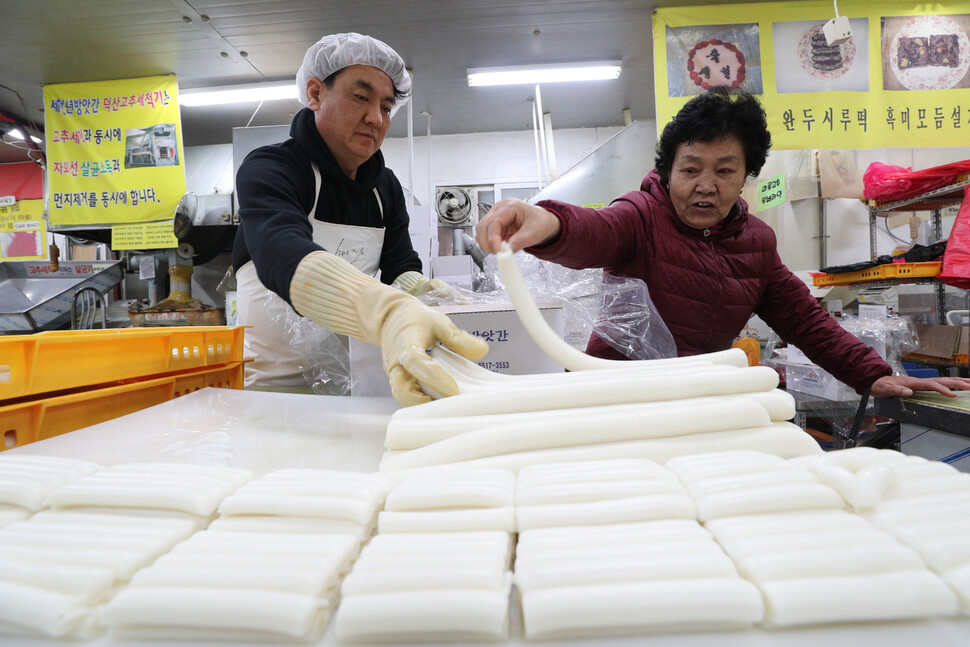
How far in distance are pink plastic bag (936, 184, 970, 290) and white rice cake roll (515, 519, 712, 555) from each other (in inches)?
130

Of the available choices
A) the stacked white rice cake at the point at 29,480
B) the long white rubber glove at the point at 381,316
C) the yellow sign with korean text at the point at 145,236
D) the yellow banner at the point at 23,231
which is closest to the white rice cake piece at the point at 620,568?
the long white rubber glove at the point at 381,316

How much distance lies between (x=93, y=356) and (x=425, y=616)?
3.73ft

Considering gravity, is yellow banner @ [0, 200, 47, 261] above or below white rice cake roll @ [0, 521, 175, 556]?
above

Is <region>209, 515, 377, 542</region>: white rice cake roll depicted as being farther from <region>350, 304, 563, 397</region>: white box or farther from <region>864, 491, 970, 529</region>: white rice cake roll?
<region>350, 304, 563, 397</region>: white box

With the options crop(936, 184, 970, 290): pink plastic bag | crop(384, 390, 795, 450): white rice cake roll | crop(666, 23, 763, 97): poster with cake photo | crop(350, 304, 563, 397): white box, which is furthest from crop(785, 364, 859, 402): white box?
crop(666, 23, 763, 97): poster with cake photo

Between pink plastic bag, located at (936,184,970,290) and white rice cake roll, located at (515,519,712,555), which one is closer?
white rice cake roll, located at (515,519,712,555)

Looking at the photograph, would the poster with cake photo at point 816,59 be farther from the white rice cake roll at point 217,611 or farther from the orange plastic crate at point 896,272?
the white rice cake roll at point 217,611

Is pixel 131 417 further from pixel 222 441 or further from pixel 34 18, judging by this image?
pixel 34 18

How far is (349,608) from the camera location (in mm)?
463

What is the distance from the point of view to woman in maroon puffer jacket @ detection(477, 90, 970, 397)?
5.06 feet

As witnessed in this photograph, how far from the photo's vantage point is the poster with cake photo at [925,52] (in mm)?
3393

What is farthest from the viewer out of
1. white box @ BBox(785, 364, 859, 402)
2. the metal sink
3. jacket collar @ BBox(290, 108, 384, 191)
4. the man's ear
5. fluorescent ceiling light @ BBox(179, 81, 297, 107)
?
fluorescent ceiling light @ BBox(179, 81, 297, 107)

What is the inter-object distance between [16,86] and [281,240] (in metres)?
6.33

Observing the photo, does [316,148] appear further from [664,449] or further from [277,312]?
[664,449]
